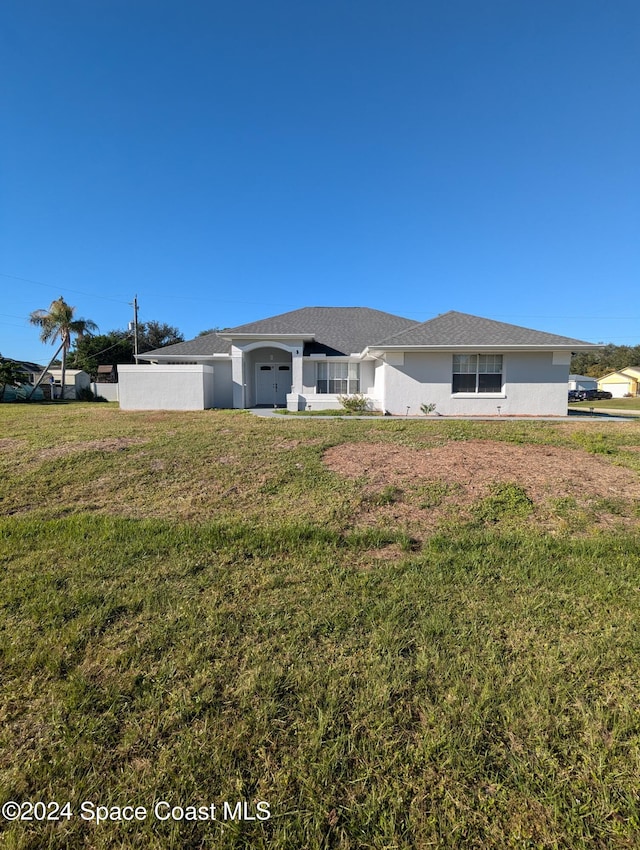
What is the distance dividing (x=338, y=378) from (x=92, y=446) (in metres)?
12.8

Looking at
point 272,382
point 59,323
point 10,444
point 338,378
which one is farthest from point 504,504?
point 59,323

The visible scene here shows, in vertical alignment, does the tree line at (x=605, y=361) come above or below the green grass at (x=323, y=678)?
above

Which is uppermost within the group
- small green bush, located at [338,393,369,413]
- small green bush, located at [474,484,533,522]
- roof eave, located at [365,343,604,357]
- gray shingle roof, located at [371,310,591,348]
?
gray shingle roof, located at [371,310,591,348]

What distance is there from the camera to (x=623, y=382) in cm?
6134

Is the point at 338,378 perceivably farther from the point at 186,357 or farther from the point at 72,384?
the point at 72,384

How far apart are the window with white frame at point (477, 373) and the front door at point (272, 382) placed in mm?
8573

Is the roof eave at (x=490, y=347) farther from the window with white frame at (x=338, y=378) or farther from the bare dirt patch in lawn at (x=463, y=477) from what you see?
the bare dirt patch in lawn at (x=463, y=477)

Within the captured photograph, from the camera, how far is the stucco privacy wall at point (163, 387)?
1814 cm

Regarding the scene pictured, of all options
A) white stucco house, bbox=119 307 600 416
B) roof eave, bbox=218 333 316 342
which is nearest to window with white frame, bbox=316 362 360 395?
white stucco house, bbox=119 307 600 416

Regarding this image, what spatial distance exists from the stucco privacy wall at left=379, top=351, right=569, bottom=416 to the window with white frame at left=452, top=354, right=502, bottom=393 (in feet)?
0.75

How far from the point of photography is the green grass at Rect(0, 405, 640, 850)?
1.88 m

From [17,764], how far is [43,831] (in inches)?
17.1

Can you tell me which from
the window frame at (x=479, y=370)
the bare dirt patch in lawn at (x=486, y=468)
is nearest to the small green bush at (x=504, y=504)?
the bare dirt patch in lawn at (x=486, y=468)

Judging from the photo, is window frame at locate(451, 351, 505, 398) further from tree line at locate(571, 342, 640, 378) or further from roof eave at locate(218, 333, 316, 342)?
tree line at locate(571, 342, 640, 378)
